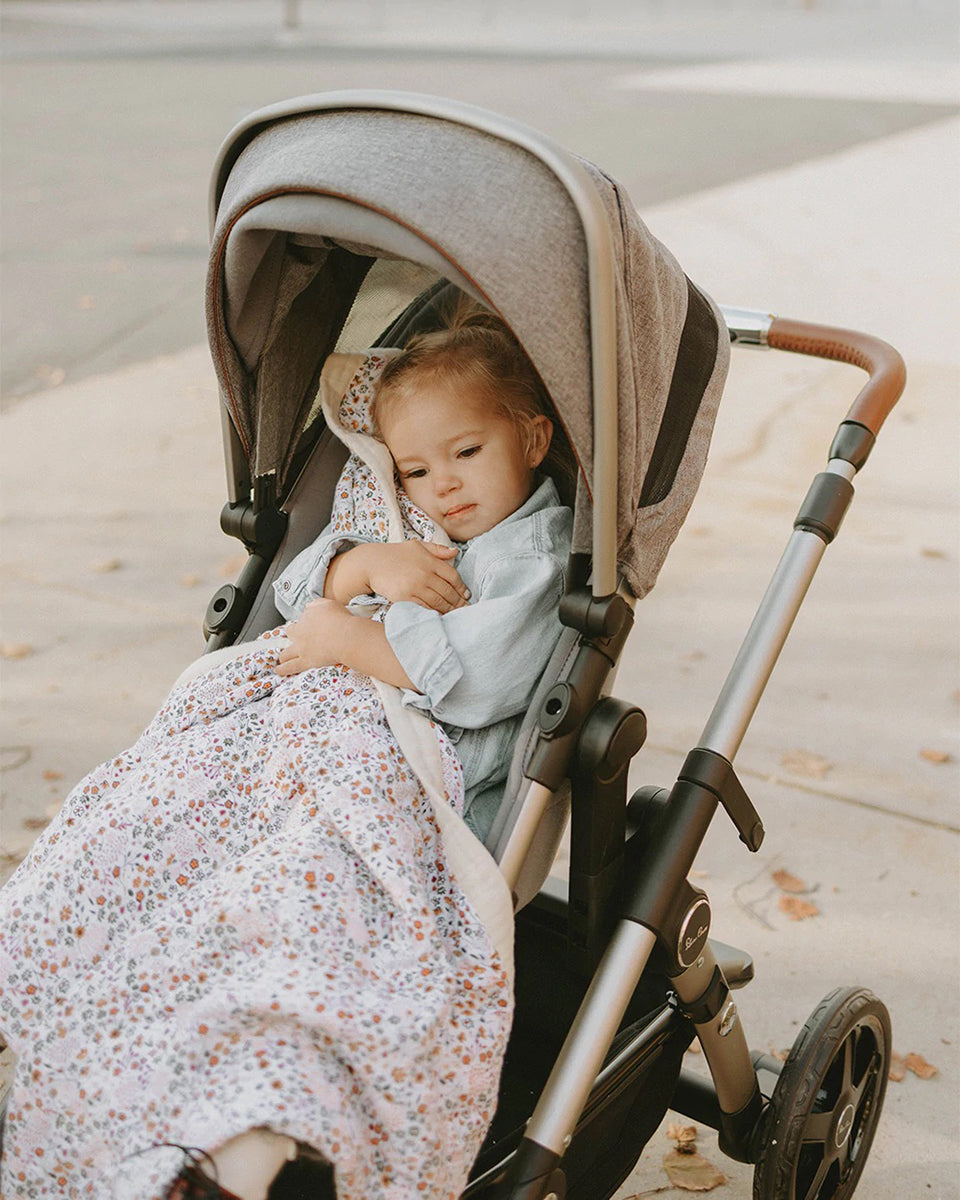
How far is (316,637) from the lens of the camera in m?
2.29

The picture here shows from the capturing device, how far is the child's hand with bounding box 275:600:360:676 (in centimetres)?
227

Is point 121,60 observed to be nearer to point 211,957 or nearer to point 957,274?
point 957,274

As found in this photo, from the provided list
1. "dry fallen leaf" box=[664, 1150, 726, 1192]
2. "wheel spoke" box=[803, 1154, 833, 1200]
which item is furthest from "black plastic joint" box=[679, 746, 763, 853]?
"dry fallen leaf" box=[664, 1150, 726, 1192]

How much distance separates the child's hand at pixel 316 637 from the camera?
227 centimetres

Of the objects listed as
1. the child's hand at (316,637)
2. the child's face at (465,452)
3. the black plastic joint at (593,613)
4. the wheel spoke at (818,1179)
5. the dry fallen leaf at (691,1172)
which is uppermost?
the child's face at (465,452)

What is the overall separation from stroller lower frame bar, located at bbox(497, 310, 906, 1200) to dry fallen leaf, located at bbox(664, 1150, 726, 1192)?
20 centimetres

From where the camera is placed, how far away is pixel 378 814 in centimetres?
196

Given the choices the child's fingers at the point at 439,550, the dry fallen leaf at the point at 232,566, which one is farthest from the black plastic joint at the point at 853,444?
the dry fallen leaf at the point at 232,566

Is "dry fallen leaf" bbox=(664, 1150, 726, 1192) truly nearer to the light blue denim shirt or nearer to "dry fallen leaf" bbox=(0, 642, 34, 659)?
the light blue denim shirt

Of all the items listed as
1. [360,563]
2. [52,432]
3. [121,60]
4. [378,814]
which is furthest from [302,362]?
[121,60]

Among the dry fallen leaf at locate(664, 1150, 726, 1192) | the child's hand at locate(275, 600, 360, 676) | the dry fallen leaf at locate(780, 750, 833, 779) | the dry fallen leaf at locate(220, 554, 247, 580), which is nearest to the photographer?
the child's hand at locate(275, 600, 360, 676)

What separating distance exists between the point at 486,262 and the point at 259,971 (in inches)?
37.7

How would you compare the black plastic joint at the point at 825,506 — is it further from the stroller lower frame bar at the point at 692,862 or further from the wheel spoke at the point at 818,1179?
the wheel spoke at the point at 818,1179

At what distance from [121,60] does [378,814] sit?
59.6ft
